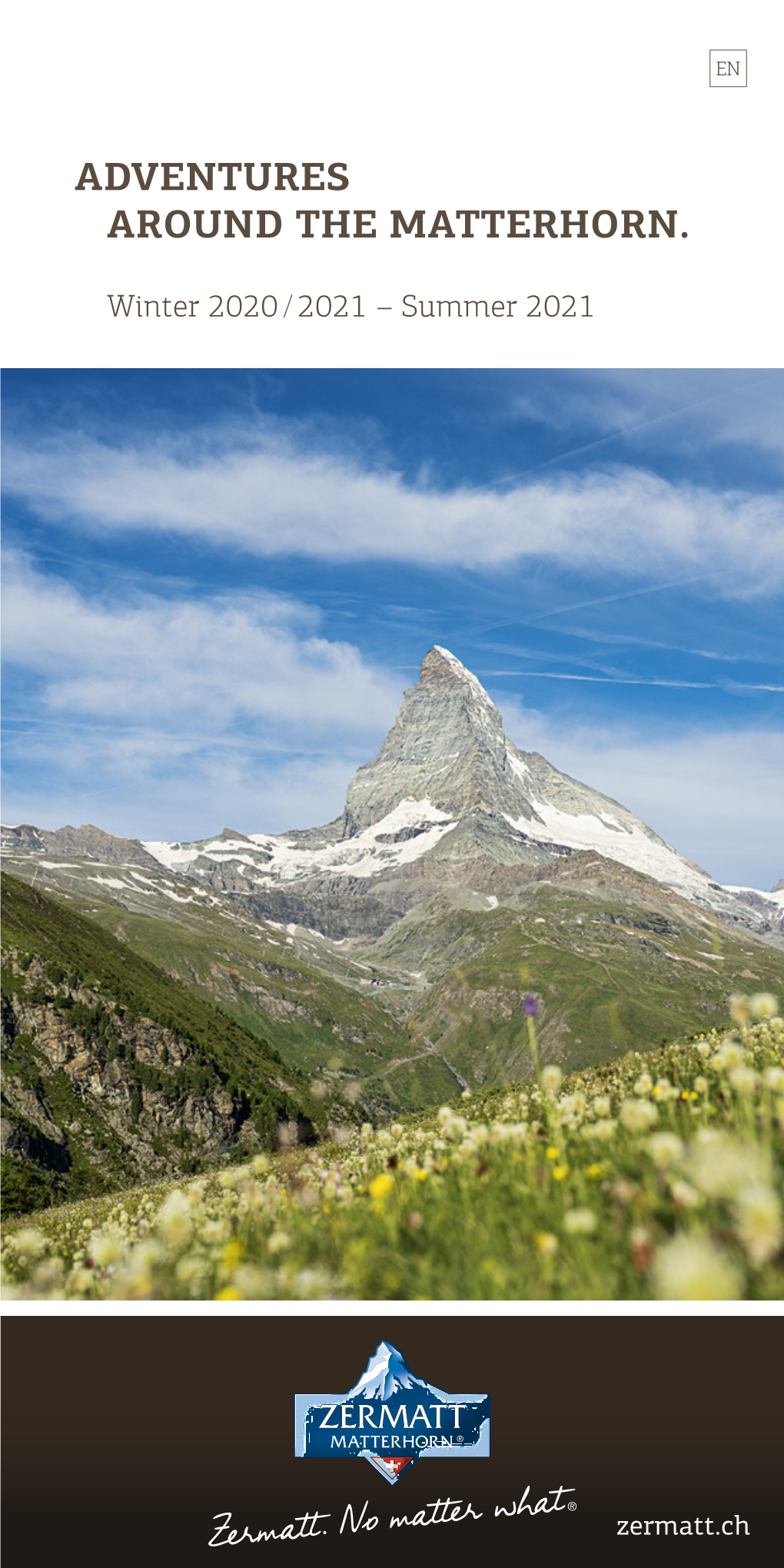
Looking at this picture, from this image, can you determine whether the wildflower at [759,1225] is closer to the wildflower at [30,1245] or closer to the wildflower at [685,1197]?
the wildflower at [685,1197]

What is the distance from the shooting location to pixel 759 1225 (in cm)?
358

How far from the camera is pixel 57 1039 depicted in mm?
125500

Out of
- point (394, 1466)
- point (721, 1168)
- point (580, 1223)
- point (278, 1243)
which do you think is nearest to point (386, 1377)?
point (394, 1466)

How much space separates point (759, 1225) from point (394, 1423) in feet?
12.2

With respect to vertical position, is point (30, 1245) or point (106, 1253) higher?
point (106, 1253)

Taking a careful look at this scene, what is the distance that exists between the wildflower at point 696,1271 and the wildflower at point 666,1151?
0.35 meters

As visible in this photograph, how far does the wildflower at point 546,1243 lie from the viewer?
13.4 ft

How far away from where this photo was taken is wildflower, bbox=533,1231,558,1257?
4.07 meters

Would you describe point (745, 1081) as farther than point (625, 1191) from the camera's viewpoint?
Yes

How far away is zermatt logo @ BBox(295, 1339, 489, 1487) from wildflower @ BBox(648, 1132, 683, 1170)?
271 centimetres

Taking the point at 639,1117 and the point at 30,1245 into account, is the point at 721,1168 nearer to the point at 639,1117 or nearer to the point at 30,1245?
the point at 639,1117

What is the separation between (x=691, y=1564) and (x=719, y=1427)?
2.98 feet
